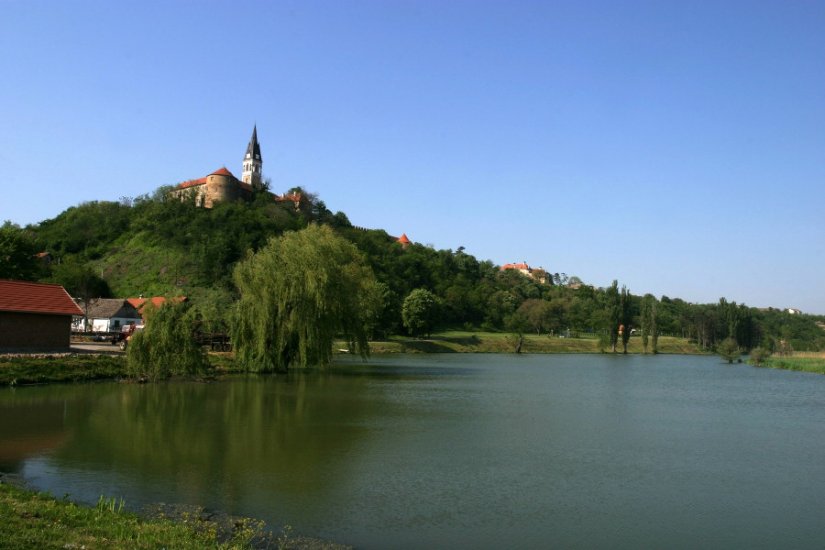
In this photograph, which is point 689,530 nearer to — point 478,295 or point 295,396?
point 295,396

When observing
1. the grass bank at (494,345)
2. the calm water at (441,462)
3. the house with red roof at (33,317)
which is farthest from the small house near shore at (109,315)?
the calm water at (441,462)

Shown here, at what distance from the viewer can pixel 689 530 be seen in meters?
11.0

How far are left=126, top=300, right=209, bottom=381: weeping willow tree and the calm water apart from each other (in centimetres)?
213

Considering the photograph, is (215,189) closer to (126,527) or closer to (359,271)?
(359,271)

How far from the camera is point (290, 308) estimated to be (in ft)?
117

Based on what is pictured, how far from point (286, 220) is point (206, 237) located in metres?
16.5

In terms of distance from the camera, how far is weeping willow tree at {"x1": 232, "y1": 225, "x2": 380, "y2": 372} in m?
35.1

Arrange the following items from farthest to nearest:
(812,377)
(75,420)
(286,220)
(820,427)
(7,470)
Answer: (286,220) → (812,377) → (820,427) → (75,420) → (7,470)

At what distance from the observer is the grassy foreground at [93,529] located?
26.0 ft

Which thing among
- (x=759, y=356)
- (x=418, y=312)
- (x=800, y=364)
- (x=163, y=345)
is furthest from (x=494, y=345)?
(x=163, y=345)

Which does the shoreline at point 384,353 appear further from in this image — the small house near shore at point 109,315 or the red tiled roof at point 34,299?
the small house near shore at point 109,315

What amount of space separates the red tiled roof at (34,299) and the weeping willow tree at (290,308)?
30.3 feet

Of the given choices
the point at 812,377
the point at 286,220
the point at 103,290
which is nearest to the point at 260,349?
the point at 812,377

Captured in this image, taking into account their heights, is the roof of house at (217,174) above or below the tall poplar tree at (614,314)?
above
